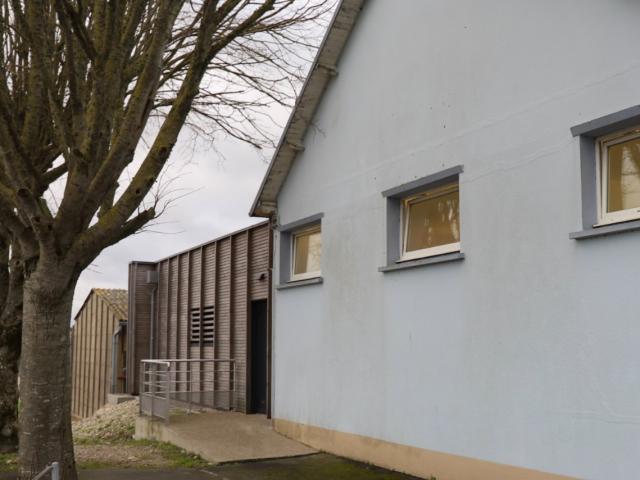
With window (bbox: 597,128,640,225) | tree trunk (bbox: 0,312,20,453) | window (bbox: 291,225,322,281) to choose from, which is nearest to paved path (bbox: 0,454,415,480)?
tree trunk (bbox: 0,312,20,453)

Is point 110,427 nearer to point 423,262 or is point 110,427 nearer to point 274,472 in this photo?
point 274,472

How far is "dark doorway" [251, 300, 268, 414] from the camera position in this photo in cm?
1459

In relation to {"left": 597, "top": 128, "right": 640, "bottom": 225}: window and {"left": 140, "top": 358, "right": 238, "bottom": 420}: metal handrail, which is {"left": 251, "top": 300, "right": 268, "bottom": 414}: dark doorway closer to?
{"left": 140, "top": 358, "right": 238, "bottom": 420}: metal handrail

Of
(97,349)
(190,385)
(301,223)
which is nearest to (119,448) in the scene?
(190,385)

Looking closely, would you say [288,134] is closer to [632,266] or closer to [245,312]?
[245,312]

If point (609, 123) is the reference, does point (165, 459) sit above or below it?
below

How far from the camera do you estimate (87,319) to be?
26953 millimetres

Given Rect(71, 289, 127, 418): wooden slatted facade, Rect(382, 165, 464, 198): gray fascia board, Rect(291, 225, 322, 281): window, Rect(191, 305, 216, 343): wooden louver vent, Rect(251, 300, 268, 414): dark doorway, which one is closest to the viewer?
Rect(382, 165, 464, 198): gray fascia board

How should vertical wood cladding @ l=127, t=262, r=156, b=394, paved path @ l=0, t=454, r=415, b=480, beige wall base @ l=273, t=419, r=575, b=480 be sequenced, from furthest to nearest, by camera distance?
vertical wood cladding @ l=127, t=262, r=156, b=394 → paved path @ l=0, t=454, r=415, b=480 → beige wall base @ l=273, t=419, r=575, b=480

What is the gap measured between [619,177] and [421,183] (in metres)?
2.78

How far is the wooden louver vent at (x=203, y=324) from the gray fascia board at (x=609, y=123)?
1106 centimetres

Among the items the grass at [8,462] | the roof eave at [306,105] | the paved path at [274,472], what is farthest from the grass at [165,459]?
the roof eave at [306,105]

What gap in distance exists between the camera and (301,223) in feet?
A: 39.5

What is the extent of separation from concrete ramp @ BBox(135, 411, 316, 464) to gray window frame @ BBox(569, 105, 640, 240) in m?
5.61
